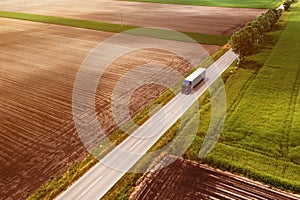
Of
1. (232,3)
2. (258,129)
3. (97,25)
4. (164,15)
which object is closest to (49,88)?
(258,129)

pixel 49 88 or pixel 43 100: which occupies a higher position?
pixel 49 88

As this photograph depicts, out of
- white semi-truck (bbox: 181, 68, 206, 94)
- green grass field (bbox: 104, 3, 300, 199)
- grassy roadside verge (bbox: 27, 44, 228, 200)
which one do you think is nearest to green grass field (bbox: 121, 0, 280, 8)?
green grass field (bbox: 104, 3, 300, 199)

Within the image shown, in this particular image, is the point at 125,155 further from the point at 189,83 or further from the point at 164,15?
the point at 164,15

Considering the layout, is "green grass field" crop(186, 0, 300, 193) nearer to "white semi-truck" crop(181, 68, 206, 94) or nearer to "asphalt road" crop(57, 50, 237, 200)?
"white semi-truck" crop(181, 68, 206, 94)

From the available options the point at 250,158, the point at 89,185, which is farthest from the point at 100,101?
the point at 250,158

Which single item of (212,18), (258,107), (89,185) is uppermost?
(212,18)

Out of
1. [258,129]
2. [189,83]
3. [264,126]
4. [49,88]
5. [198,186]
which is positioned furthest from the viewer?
[49,88]

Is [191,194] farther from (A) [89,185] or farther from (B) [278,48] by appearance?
Answer: (B) [278,48]
